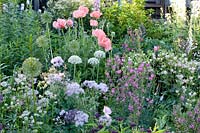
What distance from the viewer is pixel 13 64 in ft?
16.6

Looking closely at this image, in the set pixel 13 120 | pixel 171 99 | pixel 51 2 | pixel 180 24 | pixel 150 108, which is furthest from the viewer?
pixel 51 2

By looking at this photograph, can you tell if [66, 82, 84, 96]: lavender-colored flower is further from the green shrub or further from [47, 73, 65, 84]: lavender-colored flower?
the green shrub

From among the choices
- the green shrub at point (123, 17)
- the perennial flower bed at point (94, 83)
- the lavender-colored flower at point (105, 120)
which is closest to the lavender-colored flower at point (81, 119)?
the perennial flower bed at point (94, 83)

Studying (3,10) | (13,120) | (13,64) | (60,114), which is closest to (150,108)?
(60,114)

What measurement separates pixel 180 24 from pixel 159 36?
48 cm

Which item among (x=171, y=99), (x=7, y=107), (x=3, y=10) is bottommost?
(x=171, y=99)

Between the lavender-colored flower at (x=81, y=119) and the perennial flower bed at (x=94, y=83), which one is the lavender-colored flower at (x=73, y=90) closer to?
the perennial flower bed at (x=94, y=83)

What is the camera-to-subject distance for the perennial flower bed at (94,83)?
11.3 feet

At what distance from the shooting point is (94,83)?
379 cm

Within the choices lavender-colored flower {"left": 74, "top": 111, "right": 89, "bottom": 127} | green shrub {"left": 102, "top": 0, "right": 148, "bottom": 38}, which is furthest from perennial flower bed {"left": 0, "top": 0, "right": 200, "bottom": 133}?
green shrub {"left": 102, "top": 0, "right": 148, "bottom": 38}

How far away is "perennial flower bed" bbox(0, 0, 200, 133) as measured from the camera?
11.3ft

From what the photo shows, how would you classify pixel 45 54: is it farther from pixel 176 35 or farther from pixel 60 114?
pixel 176 35

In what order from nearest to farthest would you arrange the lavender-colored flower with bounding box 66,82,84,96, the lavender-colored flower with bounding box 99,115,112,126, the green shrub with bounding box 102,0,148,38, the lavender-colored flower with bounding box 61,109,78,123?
the lavender-colored flower with bounding box 99,115,112,126 → the lavender-colored flower with bounding box 61,109,78,123 → the lavender-colored flower with bounding box 66,82,84,96 → the green shrub with bounding box 102,0,148,38

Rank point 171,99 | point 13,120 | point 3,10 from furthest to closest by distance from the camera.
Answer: point 3,10 < point 171,99 < point 13,120
